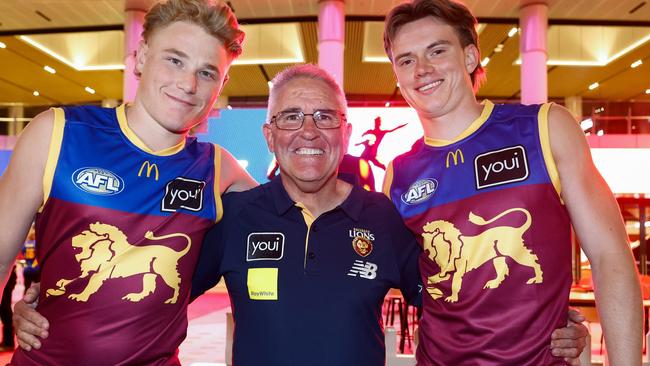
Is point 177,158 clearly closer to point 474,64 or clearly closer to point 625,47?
point 474,64

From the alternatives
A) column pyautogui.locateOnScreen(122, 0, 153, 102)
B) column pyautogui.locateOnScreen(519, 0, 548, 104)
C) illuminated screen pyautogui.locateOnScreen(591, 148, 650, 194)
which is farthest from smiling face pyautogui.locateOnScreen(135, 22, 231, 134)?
column pyautogui.locateOnScreen(519, 0, 548, 104)

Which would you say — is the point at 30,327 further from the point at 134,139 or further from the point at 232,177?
the point at 232,177

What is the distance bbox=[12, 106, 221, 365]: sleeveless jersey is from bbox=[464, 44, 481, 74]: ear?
3.92 ft

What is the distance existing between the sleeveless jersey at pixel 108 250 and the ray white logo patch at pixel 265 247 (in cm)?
21

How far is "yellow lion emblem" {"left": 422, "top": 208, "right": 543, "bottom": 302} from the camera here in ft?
5.74

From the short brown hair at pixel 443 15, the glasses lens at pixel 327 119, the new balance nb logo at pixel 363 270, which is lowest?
the new balance nb logo at pixel 363 270

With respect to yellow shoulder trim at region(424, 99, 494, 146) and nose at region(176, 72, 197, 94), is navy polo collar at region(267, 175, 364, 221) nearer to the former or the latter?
yellow shoulder trim at region(424, 99, 494, 146)

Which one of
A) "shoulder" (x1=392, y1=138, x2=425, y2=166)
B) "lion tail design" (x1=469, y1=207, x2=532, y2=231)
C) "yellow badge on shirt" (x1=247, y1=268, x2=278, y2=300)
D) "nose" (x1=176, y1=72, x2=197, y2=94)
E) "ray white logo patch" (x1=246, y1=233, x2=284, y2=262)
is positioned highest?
"nose" (x1=176, y1=72, x2=197, y2=94)

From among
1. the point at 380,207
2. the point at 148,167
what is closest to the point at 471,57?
the point at 380,207

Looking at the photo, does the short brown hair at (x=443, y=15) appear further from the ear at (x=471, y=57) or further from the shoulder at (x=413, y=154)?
the shoulder at (x=413, y=154)

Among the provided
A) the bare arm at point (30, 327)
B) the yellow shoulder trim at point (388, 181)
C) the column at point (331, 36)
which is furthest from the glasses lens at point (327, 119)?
the column at point (331, 36)

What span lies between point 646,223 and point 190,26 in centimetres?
1410

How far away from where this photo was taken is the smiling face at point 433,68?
6.57 ft

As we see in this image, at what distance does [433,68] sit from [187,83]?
899 millimetres
